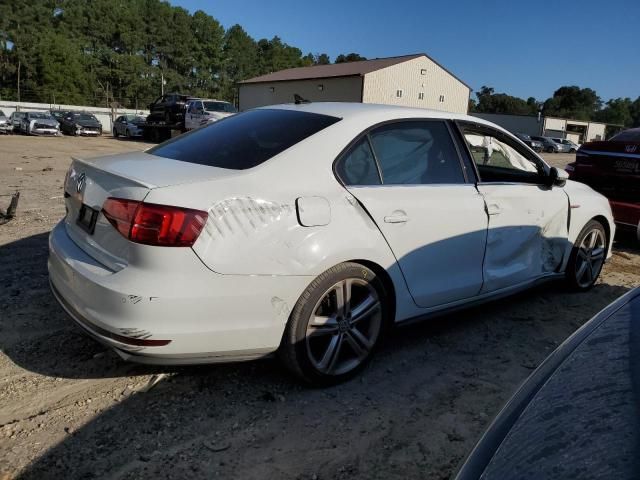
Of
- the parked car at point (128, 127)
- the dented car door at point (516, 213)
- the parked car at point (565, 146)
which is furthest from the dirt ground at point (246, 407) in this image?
the parked car at point (565, 146)

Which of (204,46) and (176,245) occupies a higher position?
(204,46)

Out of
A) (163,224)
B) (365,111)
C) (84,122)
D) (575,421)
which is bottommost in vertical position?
(575,421)

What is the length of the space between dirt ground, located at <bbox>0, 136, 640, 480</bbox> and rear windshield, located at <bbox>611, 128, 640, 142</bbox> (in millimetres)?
3564

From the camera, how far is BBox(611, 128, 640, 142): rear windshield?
6403mm

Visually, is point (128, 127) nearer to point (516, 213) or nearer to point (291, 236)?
point (516, 213)

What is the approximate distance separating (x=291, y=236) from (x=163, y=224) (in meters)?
0.62

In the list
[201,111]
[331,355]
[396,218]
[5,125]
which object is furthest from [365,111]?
[5,125]

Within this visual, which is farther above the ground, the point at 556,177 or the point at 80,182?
the point at 556,177

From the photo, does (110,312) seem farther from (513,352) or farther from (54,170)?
(54,170)

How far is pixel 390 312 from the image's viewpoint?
10.6ft

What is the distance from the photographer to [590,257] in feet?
15.9

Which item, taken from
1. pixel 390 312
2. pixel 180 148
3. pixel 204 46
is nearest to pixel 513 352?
pixel 390 312

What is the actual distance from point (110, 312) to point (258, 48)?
381ft

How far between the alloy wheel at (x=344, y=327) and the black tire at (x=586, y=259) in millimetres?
2410
